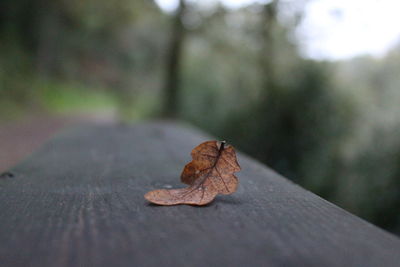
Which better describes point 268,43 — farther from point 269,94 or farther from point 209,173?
point 209,173

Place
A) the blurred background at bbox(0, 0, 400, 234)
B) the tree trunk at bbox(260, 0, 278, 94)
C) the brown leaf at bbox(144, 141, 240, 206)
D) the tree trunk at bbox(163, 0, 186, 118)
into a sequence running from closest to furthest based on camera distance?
the brown leaf at bbox(144, 141, 240, 206)
the blurred background at bbox(0, 0, 400, 234)
the tree trunk at bbox(260, 0, 278, 94)
the tree trunk at bbox(163, 0, 186, 118)

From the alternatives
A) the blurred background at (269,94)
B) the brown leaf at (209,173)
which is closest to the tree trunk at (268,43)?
the blurred background at (269,94)

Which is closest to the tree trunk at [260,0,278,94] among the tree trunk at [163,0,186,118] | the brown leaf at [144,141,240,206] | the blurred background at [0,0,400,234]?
the blurred background at [0,0,400,234]

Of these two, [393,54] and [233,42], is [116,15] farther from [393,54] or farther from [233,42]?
[393,54]

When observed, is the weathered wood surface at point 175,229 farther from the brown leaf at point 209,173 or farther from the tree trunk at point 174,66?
the tree trunk at point 174,66

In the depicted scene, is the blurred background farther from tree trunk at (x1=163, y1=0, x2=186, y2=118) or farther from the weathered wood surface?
the weathered wood surface
